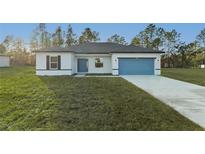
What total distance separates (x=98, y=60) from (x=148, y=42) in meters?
8.17

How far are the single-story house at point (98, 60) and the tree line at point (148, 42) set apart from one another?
4.74m

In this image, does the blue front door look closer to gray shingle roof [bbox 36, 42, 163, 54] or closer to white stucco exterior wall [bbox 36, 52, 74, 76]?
gray shingle roof [bbox 36, 42, 163, 54]

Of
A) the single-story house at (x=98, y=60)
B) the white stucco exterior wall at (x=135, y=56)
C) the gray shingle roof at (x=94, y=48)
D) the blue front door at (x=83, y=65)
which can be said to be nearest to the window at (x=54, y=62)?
the single-story house at (x=98, y=60)

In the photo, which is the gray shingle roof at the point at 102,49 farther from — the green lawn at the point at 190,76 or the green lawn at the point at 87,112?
the green lawn at the point at 87,112

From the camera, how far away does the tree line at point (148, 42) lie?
2617cm

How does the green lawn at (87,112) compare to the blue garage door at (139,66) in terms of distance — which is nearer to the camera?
the green lawn at (87,112)

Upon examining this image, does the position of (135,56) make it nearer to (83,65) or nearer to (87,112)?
(83,65)

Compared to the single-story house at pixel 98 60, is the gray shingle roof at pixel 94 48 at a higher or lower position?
higher

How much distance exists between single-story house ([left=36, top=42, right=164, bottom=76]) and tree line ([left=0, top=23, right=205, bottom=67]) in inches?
187

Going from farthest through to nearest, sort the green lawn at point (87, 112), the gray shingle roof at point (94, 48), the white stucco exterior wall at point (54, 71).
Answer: the gray shingle roof at point (94, 48) → the white stucco exterior wall at point (54, 71) → the green lawn at point (87, 112)

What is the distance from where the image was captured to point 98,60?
21906 millimetres

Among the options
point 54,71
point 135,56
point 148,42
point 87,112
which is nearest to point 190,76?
point 135,56
